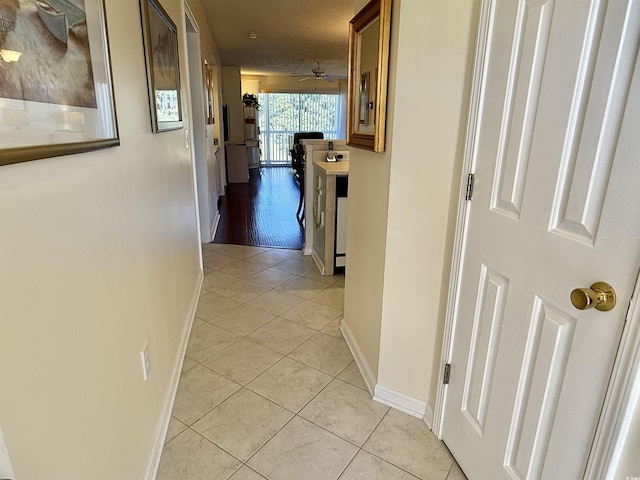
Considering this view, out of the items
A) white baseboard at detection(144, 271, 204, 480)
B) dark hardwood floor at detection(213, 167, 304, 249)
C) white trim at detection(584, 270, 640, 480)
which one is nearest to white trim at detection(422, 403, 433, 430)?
white trim at detection(584, 270, 640, 480)

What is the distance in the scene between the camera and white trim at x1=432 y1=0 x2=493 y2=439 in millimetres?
1245

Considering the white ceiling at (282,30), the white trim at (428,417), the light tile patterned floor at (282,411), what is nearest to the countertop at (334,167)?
the light tile patterned floor at (282,411)

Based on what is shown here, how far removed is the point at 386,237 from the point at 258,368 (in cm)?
104

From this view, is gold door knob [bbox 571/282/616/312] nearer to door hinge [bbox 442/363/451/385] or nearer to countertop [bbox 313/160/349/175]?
door hinge [bbox 442/363/451/385]

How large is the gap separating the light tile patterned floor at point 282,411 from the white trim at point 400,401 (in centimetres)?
3

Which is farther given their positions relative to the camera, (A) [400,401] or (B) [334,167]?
(B) [334,167]

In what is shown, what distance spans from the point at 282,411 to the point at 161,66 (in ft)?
5.65

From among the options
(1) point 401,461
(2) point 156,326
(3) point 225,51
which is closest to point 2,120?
(2) point 156,326

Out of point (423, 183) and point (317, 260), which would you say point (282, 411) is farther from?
point (317, 260)

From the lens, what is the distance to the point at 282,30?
16.8 ft

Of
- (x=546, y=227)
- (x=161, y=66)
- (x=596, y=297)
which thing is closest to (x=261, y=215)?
(x=161, y=66)

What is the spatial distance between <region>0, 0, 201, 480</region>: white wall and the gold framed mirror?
94cm

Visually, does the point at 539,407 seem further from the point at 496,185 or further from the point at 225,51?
the point at 225,51

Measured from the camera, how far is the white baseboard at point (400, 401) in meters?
1.75
